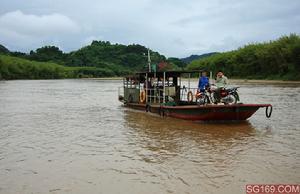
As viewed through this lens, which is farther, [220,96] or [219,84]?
[219,84]

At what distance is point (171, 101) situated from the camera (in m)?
18.4

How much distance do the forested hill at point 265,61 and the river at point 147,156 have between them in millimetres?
41119

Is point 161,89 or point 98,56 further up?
point 98,56

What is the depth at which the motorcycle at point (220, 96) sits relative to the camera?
15.5 meters

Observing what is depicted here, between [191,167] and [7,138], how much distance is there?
7.08m

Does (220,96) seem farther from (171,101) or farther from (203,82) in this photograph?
(171,101)

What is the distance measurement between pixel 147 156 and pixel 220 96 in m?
6.23

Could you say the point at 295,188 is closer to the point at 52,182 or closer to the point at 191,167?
the point at 191,167

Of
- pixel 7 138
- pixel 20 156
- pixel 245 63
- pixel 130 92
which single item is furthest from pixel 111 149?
pixel 245 63

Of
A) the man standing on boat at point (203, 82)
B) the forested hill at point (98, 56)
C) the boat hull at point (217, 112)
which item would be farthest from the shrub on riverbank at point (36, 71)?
the boat hull at point (217, 112)

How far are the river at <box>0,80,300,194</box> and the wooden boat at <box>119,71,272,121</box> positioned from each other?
1.52ft

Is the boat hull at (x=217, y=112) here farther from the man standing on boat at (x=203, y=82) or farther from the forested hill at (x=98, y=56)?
the forested hill at (x=98, y=56)

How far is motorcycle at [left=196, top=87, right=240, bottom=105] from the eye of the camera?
15.5 m

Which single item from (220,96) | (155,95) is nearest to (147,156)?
(220,96)
